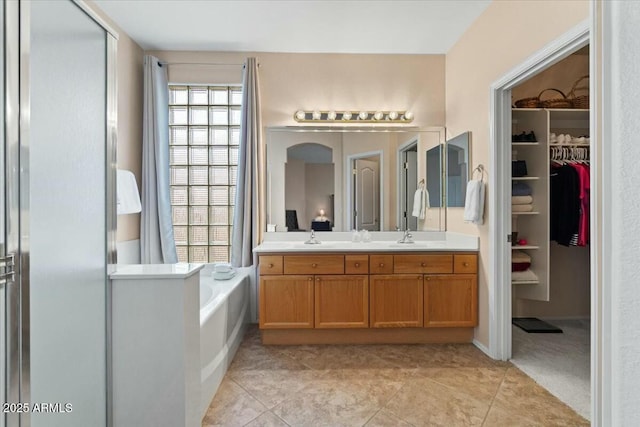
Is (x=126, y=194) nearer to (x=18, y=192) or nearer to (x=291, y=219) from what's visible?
(x=291, y=219)

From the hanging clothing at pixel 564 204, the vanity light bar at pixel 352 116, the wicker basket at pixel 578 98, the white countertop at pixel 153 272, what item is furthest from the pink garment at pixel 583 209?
the white countertop at pixel 153 272

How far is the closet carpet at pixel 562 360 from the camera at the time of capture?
1.89 meters

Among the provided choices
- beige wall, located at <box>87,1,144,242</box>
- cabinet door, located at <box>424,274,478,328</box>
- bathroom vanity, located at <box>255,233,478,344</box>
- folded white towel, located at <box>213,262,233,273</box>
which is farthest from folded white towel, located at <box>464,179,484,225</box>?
beige wall, located at <box>87,1,144,242</box>

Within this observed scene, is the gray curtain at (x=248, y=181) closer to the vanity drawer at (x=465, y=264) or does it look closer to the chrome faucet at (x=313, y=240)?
the chrome faucet at (x=313, y=240)

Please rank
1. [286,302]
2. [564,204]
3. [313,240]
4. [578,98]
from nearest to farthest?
[286,302] < [564,204] < [578,98] < [313,240]

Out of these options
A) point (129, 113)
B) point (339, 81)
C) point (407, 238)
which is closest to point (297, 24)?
point (339, 81)

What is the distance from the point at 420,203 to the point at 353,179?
0.70 m

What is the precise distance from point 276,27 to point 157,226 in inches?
78.7

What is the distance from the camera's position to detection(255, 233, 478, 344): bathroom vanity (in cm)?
252

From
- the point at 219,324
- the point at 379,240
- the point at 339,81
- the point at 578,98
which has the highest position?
the point at 339,81

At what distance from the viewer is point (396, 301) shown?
101 inches

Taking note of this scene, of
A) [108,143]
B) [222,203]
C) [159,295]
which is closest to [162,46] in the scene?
[222,203]

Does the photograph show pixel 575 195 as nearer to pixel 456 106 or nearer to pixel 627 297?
pixel 456 106

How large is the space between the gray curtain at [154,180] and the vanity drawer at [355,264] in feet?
5.17
